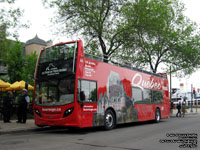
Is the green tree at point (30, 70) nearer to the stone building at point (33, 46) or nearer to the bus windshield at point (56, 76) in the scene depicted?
the stone building at point (33, 46)

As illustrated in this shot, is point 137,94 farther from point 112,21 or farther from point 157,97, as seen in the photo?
point 112,21

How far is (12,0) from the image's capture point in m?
15.2

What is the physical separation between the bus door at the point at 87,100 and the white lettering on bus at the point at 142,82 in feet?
14.2

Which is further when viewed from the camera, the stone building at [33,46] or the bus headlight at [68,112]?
the stone building at [33,46]

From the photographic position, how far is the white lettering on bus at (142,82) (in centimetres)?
1556

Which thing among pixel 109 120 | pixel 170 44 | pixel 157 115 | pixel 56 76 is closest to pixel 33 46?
pixel 170 44

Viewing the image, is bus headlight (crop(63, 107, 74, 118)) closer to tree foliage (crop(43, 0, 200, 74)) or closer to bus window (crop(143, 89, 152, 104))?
bus window (crop(143, 89, 152, 104))

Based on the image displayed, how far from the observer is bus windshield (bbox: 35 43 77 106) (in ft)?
35.1

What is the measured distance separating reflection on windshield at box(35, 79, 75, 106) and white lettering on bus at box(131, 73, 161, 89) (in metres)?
5.63

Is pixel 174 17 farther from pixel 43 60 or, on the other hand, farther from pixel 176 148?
pixel 176 148

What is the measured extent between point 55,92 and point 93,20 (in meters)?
11.7

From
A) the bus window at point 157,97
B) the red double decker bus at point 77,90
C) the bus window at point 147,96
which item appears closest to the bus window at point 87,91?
the red double decker bus at point 77,90

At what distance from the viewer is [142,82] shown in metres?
16.6

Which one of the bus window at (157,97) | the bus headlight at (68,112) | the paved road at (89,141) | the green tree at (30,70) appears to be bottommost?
the paved road at (89,141)
